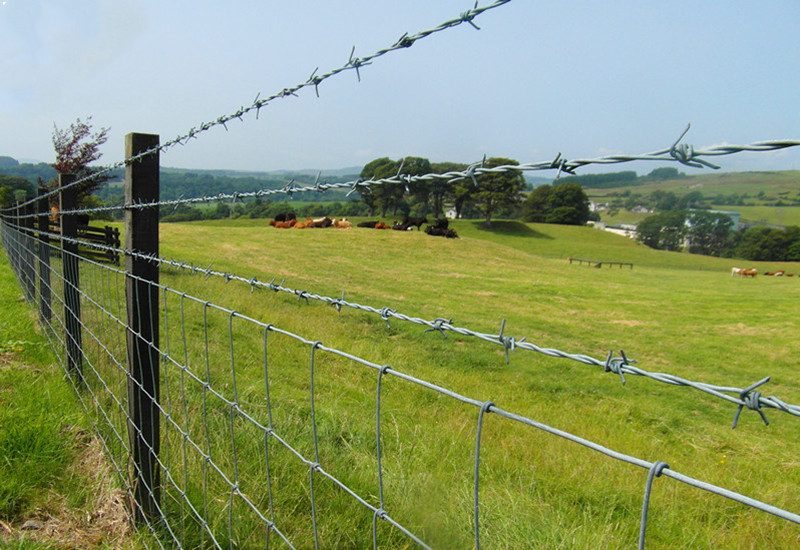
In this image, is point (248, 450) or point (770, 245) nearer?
point (248, 450)

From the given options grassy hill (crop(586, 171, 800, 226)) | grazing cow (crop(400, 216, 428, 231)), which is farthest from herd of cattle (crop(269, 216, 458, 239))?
grassy hill (crop(586, 171, 800, 226))

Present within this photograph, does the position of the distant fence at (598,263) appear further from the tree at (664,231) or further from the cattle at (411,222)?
the tree at (664,231)

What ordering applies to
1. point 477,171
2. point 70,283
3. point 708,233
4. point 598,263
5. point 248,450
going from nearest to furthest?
point 477,171, point 248,450, point 70,283, point 598,263, point 708,233

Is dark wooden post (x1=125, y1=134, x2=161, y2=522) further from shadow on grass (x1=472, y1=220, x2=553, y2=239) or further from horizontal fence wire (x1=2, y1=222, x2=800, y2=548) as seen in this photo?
shadow on grass (x1=472, y1=220, x2=553, y2=239)

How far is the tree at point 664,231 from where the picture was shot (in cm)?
7225

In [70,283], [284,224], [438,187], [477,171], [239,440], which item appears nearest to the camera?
[477,171]

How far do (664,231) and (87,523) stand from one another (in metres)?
83.1

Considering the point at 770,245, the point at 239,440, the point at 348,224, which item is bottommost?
the point at 770,245

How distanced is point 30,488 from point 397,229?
3228 cm

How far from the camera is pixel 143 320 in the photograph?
96.0 inches

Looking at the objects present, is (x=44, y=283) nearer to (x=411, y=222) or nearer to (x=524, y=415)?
(x=524, y=415)

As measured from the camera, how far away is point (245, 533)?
224cm

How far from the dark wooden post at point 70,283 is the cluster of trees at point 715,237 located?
76.3 m

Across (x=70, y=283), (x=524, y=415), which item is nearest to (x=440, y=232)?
(x=524, y=415)
